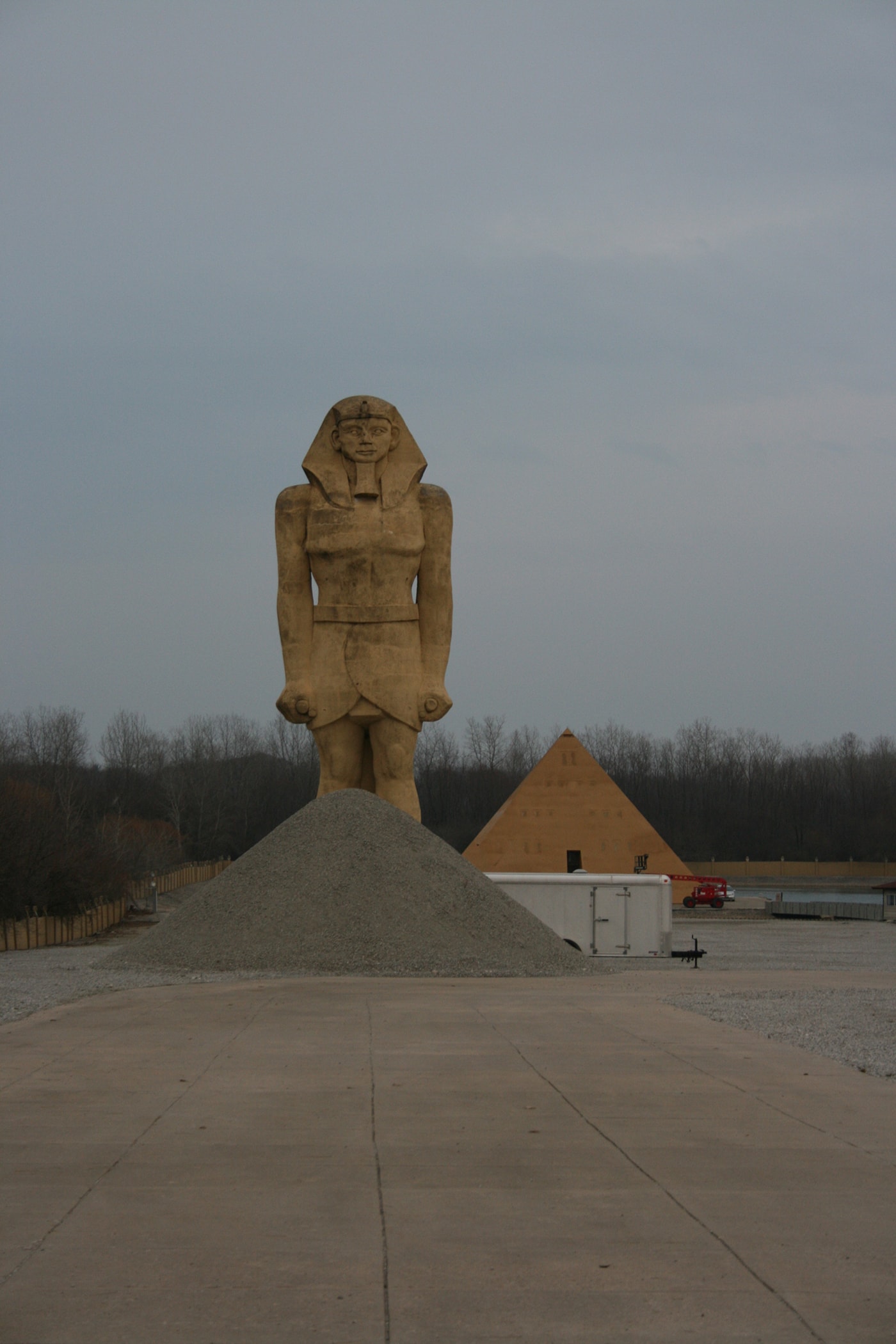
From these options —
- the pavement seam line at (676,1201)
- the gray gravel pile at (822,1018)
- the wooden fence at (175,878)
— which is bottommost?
the wooden fence at (175,878)

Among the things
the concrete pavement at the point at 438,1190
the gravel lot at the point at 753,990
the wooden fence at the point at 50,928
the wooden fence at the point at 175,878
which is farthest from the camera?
the wooden fence at the point at 175,878

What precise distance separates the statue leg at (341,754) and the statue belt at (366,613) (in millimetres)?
1339

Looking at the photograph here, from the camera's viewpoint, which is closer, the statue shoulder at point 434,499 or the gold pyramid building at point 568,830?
the statue shoulder at point 434,499

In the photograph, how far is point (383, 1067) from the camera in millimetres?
8062

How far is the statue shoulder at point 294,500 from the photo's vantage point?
18641 millimetres

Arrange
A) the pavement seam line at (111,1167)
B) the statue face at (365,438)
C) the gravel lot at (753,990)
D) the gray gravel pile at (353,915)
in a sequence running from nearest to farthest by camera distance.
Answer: the pavement seam line at (111,1167) < the gravel lot at (753,990) < the gray gravel pile at (353,915) < the statue face at (365,438)

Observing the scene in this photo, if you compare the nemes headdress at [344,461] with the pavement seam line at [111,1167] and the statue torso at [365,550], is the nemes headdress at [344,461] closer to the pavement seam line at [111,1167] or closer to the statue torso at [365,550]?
the statue torso at [365,550]

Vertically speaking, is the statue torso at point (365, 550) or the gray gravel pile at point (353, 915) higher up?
the statue torso at point (365, 550)

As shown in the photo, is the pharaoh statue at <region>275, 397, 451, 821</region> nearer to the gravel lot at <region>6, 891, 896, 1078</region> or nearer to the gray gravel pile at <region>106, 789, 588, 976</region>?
the gray gravel pile at <region>106, 789, 588, 976</region>

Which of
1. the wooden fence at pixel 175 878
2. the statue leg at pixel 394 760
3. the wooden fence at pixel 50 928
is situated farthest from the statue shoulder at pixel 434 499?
the wooden fence at pixel 175 878

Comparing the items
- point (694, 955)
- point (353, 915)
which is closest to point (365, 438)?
point (353, 915)

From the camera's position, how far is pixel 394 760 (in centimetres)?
1834

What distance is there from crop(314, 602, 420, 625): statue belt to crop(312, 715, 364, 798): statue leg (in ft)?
4.39

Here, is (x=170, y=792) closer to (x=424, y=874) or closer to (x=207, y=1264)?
(x=424, y=874)
